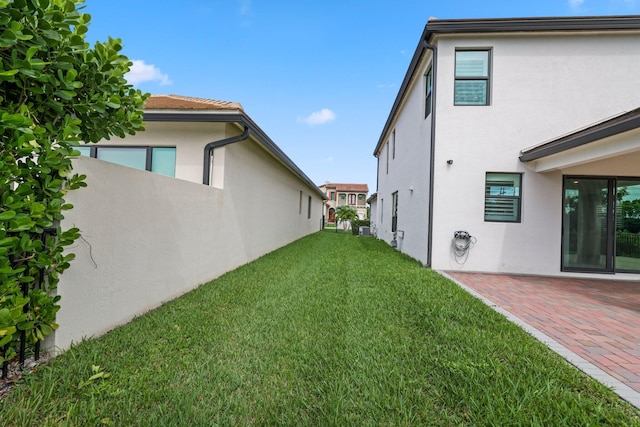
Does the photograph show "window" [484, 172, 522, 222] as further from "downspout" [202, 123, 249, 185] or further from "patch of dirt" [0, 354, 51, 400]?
"patch of dirt" [0, 354, 51, 400]

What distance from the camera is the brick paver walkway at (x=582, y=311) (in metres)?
2.59

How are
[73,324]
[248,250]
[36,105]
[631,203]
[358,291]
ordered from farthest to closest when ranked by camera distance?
[248,250] < [631,203] < [358,291] < [73,324] < [36,105]

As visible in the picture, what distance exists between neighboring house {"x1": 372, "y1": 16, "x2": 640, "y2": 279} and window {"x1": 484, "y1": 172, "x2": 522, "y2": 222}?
0.08 feet

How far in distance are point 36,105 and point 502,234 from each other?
25.4 feet

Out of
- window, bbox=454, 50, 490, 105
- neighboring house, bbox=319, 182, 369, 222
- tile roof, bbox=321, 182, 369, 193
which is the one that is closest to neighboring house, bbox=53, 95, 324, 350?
window, bbox=454, 50, 490, 105

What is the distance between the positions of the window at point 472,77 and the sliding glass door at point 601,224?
277 centimetres

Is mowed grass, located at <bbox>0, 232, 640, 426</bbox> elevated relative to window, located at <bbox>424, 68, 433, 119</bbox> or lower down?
lower down

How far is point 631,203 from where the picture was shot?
20.5ft

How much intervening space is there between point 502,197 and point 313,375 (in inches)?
247

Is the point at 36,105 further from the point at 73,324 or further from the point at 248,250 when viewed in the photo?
the point at 248,250

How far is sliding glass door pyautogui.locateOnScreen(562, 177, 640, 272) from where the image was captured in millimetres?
6230

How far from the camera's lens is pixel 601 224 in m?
6.28

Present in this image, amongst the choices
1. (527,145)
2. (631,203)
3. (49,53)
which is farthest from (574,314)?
(49,53)

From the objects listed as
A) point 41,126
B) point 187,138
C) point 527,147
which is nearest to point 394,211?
point 527,147
